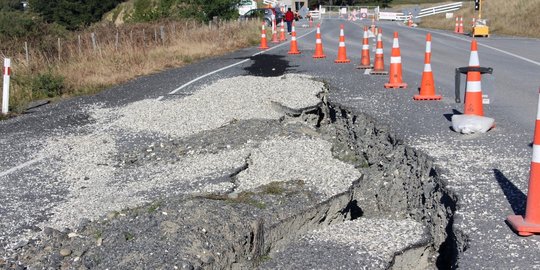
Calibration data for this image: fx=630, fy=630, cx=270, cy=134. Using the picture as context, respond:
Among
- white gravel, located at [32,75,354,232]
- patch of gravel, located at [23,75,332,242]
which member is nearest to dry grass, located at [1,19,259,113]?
patch of gravel, located at [23,75,332,242]

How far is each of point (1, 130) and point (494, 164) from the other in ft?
23.2

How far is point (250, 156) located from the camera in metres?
6.63

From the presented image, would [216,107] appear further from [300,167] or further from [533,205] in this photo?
[533,205]

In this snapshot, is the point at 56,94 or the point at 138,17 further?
the point at 138,17

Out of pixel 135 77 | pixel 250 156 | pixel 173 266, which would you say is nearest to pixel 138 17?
pixel 135 77

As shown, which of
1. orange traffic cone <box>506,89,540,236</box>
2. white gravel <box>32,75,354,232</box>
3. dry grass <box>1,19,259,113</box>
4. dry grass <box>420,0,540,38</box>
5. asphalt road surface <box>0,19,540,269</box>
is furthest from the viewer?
dry grass <box>420,0,540,38</box>

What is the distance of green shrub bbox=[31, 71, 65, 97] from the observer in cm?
1282

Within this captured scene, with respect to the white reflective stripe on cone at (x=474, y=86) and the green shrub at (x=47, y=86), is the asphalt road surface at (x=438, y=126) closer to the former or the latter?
the white reflective stripe on cone at (x=474, y=86)

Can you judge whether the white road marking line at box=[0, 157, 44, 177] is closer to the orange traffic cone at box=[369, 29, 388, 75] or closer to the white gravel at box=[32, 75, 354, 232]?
the white gravel at box=[32, 75, 354, 232]

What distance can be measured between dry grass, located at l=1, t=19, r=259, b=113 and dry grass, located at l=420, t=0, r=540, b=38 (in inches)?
542

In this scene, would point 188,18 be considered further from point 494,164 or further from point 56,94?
point 494,164

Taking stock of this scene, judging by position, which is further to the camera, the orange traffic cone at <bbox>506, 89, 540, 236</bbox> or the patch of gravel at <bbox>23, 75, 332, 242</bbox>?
the patch of gravel at <bbox>23, 75, 332, 242</bbox>

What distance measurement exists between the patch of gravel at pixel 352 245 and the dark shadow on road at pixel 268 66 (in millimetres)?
9186

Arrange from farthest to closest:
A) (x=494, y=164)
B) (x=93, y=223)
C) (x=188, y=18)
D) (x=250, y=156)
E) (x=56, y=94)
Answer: (x=188, y=18), (x=56, y=94), (x=250, y=156), (x=494, y=164), (x=93, y=223)
